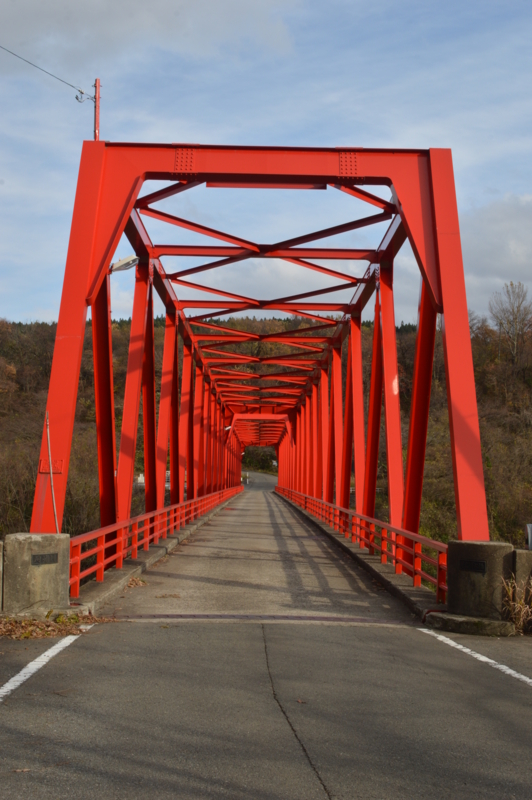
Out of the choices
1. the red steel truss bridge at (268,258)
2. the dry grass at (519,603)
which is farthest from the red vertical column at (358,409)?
the dry grass at (519,603)

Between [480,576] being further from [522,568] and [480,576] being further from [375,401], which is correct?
[375,401]

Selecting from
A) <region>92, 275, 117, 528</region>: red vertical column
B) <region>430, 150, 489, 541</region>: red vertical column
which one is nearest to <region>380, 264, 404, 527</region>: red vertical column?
<region>430, 150, 489, 541</region>: red vertical column

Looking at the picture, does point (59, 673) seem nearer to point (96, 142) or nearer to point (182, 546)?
point (96, 142)

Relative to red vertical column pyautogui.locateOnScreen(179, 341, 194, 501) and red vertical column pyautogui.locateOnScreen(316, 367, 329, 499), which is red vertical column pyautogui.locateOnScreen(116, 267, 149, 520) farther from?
red vertical column pyautogui.locateOnScreen(316, 367, 329, 499)

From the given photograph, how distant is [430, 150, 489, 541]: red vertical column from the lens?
7.86 m

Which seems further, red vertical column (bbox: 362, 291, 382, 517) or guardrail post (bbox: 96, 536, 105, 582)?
red vertical column (bbox: 362, 291, 382, 517)

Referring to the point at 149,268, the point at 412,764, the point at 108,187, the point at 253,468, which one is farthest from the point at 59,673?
the point at 253,468

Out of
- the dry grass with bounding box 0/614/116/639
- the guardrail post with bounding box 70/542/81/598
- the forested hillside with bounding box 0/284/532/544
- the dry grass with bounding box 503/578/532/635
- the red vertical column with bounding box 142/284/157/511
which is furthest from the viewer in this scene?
the forested hillside with bounding box 0/284/532/544

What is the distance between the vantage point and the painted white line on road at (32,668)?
4.53 metres

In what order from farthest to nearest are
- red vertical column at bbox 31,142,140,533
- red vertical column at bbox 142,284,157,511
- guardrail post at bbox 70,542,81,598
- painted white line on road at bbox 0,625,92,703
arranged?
red vertical column at bbox 142,284,157,511 < red vertical column at bbox 31,142,140,533 < guardrail post at bbox 70,542,81,598 < painted white line on road at bbox 0,625,92,703

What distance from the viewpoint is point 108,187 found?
9.38m

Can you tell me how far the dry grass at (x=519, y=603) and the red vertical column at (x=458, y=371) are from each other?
37.8 inches

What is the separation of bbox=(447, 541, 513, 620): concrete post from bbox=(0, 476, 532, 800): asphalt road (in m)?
0.39

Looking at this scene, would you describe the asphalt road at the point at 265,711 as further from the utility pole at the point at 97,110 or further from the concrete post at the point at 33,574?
the utility pole at the point at 97,110
